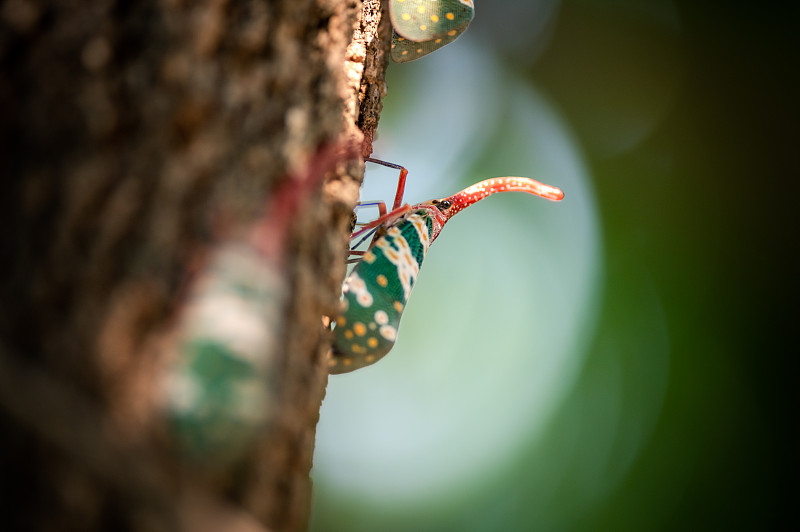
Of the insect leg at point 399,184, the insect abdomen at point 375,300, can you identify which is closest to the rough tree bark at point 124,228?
the insect abdomen at point 375,300

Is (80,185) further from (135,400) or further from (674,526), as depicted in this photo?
(674,526)

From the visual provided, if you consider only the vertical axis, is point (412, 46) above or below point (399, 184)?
above

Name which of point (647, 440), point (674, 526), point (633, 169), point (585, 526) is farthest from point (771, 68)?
point (585, 526)

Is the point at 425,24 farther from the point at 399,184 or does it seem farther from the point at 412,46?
the point at 399,184

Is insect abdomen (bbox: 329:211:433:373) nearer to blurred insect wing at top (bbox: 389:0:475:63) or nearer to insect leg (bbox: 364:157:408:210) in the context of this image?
insect leg (bbox: 364:157:408:210)

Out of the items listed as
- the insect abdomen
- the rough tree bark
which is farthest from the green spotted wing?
the rough tree bark

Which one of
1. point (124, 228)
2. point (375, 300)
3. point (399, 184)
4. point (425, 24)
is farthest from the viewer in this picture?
point (399, 184)

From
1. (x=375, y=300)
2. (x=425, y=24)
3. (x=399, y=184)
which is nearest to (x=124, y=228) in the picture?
(x=375, y=300)
